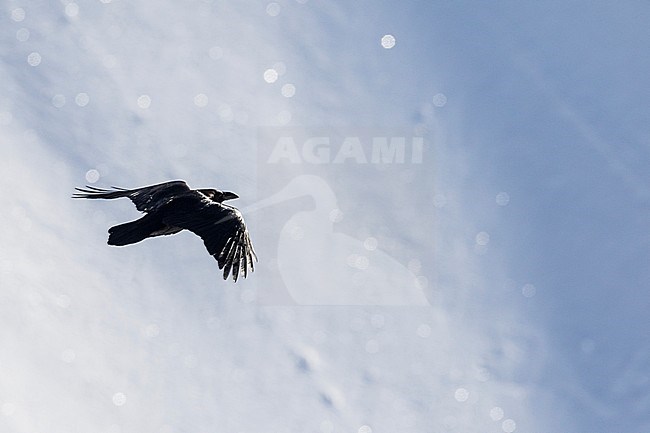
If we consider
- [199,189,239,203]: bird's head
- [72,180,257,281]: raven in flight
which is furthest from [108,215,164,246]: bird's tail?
[199,189,239,203]: bird's head

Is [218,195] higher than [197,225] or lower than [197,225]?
higher

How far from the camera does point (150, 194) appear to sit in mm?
30422

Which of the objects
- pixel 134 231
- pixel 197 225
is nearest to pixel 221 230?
pixel 197 225

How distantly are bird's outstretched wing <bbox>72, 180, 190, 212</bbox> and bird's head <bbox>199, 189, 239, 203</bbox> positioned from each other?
1.23 metres

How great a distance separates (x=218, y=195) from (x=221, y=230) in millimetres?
4195

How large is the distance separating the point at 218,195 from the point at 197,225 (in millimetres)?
3946

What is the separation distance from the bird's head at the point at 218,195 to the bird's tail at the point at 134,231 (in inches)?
117

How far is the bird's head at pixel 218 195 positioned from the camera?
31531mm

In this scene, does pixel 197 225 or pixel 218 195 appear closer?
pixel 197 225

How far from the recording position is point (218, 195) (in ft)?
105

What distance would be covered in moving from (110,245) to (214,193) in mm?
5547

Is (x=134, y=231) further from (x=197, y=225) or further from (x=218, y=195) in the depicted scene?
(x=218, y=195)

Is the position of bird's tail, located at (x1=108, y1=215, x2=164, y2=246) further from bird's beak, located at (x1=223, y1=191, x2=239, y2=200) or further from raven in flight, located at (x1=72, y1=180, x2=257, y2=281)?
bird's beak, located at (x1=223, y1=191, x2=239, y2=200)

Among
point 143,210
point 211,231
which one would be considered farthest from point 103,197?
point 211,231
